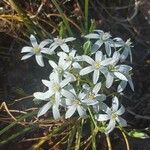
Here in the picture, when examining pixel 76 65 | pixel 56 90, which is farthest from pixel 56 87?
pixel 76 65

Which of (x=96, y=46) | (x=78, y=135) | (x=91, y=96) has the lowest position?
(x=78, y=135)

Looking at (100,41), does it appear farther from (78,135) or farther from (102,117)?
(78,135)

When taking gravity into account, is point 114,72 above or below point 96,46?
below

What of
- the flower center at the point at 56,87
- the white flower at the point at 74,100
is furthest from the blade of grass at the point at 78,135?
the flower center at the point at 56,87

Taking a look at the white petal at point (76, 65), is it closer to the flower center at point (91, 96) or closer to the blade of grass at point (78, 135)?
the flower center at point (91, 96)

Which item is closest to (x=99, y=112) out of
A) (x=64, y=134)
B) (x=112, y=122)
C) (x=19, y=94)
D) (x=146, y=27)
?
(x=112, y=122)

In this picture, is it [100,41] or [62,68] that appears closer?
[62,68]

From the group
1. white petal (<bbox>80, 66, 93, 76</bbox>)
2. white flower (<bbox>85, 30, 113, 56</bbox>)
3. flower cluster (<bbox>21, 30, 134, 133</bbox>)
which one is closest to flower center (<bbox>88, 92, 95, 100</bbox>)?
flower cluster (<bbox>21, 30, 134, 133</bbox>)

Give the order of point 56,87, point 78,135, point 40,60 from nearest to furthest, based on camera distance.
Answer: point 56,87
point 40,60
point 78,135

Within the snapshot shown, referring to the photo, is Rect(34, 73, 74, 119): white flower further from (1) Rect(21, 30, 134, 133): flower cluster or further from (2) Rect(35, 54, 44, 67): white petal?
(2) Rect(35, 54, 44, 67): white petal
